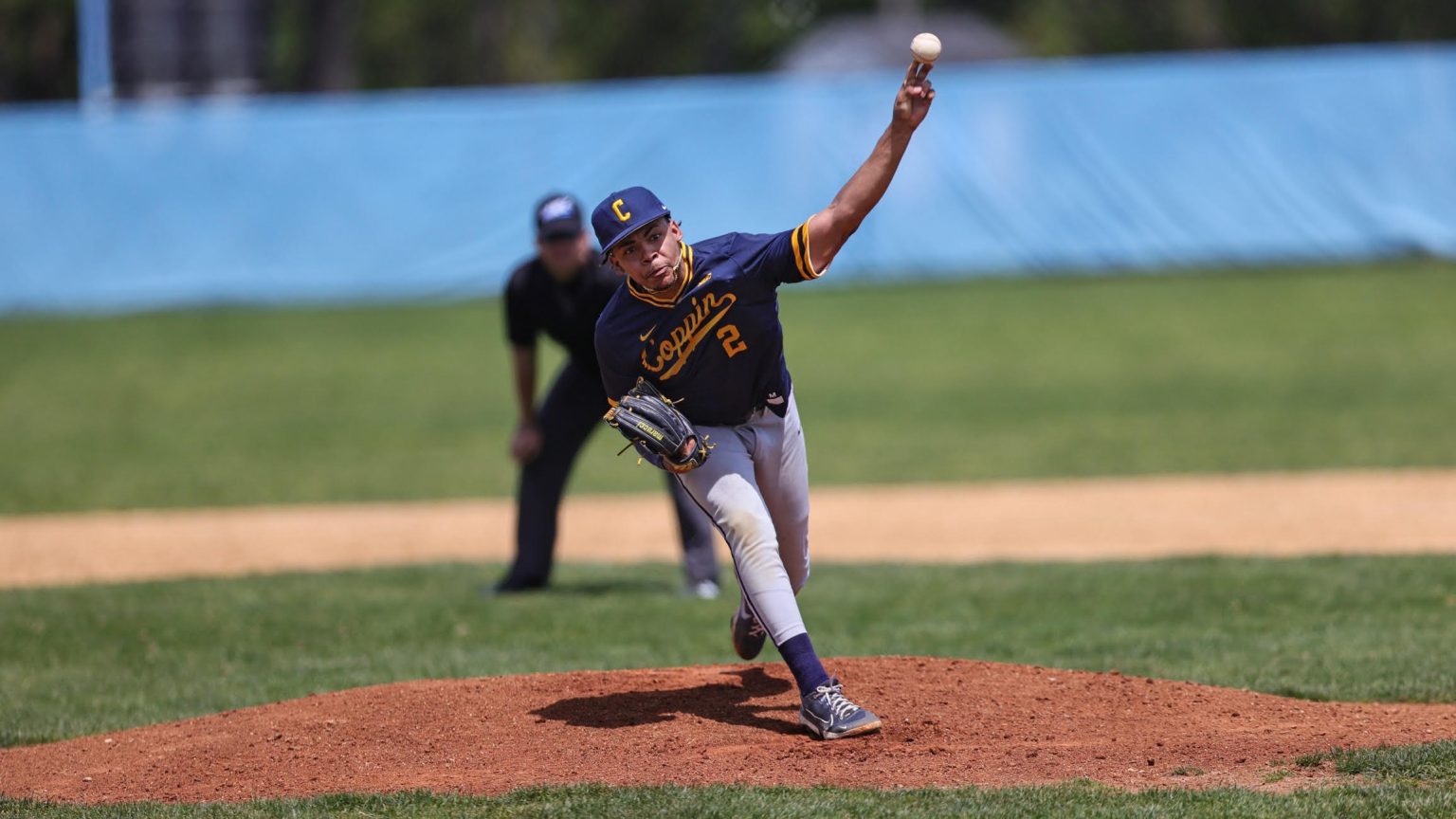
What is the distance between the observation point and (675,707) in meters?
5.66

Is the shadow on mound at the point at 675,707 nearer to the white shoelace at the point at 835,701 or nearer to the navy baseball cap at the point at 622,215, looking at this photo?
the white shoelace at the point at 835,701

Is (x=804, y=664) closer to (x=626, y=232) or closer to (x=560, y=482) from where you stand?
(x=626, y=232)

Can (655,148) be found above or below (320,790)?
above

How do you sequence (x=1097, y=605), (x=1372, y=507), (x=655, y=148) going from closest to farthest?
(x=1097, y=605)
(x=1372, y=507)
(x=655, y=148)

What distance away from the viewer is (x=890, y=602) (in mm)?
8398

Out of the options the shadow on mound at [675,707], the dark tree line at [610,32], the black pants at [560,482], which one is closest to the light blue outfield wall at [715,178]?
the dark tree line at [610,32]

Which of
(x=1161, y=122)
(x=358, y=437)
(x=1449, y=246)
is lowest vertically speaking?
(x=358, y=437)

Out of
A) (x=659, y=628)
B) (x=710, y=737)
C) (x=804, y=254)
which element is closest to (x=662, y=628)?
(x=659, y=628)

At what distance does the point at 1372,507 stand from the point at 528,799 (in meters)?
7.60

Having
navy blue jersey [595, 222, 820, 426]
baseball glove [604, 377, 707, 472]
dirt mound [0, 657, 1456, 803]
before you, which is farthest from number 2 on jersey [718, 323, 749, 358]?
dirt mound [0, 657, 1456, 803]

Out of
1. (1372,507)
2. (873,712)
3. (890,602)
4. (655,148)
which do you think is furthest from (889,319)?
(873,712)

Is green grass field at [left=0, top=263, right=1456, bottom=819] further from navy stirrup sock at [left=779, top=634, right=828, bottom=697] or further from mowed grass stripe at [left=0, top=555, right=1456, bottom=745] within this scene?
navy stirrup sock at [left=779, top=634, right=828, bottom=697]

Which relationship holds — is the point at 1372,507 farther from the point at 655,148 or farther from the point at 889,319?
the point at 655,148

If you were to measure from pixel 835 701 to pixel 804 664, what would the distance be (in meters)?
0.15
